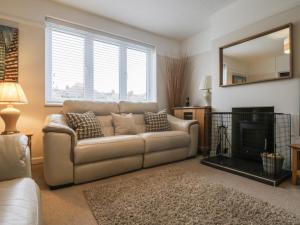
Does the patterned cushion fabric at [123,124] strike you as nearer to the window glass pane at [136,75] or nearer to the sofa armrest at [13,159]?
the window glass pane at [136,75]

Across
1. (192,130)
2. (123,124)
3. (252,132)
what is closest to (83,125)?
(123,124)

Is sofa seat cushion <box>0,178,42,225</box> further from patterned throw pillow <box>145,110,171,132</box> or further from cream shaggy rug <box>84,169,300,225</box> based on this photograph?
patterned throw pillow <box>145,110,171,132</box>

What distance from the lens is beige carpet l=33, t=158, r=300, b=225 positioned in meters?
1.36

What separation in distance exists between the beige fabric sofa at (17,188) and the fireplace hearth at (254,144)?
2.15 meters

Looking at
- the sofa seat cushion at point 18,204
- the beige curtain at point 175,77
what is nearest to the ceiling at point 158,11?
the beige curtain at point 175,77

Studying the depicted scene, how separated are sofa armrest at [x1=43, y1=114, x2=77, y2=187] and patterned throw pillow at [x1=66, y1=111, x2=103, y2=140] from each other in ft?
1.36

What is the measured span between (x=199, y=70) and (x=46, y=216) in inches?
144

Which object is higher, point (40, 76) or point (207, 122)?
point (40, 76)

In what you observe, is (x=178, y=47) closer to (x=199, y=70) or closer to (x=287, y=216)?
(x=199, y=70)

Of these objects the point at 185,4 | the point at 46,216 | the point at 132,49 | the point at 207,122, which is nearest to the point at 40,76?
the point at 132,49

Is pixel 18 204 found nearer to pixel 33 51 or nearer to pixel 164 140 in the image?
pixel 164 140

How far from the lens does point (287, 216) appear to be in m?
1.33

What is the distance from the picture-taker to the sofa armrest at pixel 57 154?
5.94 feet

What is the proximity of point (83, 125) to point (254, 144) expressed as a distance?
2438mm
